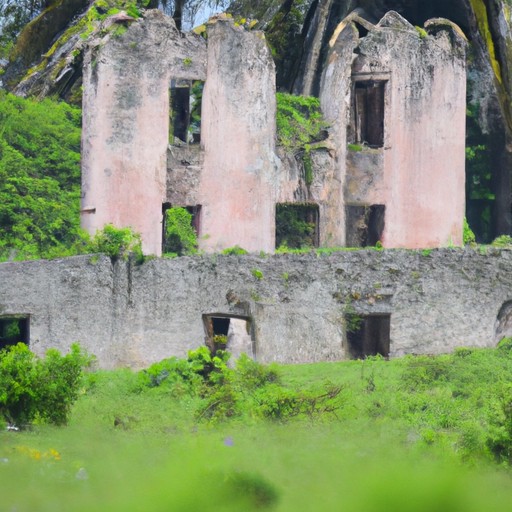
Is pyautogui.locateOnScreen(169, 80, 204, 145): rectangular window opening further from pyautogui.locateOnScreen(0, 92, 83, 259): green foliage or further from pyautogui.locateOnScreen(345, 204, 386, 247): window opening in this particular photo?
pyautogui.locateOnScreen(345, 204, 386, 247): window opening

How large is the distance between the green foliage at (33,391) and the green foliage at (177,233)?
1201 cm

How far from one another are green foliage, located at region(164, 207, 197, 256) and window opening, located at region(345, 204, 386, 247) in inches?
144

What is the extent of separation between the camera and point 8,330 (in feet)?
82.5

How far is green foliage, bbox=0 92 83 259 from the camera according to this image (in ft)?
97.1

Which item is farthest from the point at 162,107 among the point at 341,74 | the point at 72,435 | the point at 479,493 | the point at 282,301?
the point at 479,493

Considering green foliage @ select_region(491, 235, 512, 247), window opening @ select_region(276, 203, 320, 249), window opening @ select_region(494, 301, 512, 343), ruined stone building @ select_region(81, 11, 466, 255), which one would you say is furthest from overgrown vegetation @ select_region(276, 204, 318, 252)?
window opening @ select_region(494, 301, 512, 343)

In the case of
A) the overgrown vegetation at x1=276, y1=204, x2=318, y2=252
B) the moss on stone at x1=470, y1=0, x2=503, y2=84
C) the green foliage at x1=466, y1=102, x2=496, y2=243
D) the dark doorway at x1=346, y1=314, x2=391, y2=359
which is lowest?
the dark doorway at x1=346, y1=314, x2=391, y2=359

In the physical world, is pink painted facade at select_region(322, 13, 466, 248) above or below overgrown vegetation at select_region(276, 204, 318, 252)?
above

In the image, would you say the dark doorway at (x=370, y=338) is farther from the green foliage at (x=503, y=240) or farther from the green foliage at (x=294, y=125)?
the green foliage at (x=294, y=125)

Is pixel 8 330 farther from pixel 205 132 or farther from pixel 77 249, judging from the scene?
pixel 205 132

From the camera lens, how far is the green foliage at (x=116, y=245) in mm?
25109

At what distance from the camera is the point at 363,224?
3328 centimetres

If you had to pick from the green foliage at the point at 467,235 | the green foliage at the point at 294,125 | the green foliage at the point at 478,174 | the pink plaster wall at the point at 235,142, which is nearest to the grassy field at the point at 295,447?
the pink plaster wall at the point at 235,142

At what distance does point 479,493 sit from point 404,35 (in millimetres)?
21320
